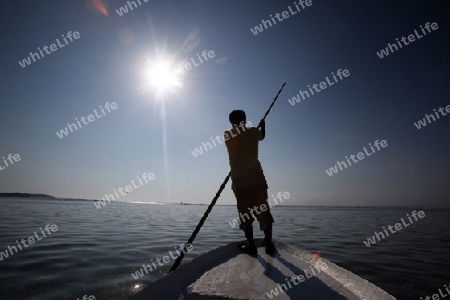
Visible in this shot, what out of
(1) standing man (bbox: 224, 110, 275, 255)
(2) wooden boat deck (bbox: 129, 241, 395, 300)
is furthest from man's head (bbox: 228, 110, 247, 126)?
(2) wooden boat deck (bbox: 129, 241, 395, 300)

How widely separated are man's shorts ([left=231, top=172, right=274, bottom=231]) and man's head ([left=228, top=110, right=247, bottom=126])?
98 cm

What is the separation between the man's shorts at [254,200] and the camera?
11.8 ft

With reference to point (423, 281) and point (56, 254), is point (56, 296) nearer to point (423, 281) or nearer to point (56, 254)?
point (56, 254)

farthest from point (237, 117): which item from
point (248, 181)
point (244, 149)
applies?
point (248, 181)

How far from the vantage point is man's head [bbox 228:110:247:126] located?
12.9 ft

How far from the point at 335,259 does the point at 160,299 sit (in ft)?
18.8

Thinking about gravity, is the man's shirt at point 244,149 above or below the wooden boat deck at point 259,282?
above

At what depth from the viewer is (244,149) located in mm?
3707

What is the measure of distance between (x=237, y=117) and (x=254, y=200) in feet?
4.84

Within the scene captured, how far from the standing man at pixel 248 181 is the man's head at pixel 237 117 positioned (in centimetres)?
12

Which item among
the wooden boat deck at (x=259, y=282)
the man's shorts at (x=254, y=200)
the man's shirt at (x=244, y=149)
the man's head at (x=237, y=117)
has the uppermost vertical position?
the man's head at (x=237, y=117)

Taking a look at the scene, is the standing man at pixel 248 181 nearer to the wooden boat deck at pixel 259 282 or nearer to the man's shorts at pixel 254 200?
the man's shorts at pixel 254 200

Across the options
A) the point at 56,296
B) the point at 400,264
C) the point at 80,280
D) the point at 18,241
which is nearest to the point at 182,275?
the point at 56,296

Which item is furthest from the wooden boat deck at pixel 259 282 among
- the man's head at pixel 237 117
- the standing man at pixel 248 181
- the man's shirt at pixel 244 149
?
the man's head at pixel 237 117
